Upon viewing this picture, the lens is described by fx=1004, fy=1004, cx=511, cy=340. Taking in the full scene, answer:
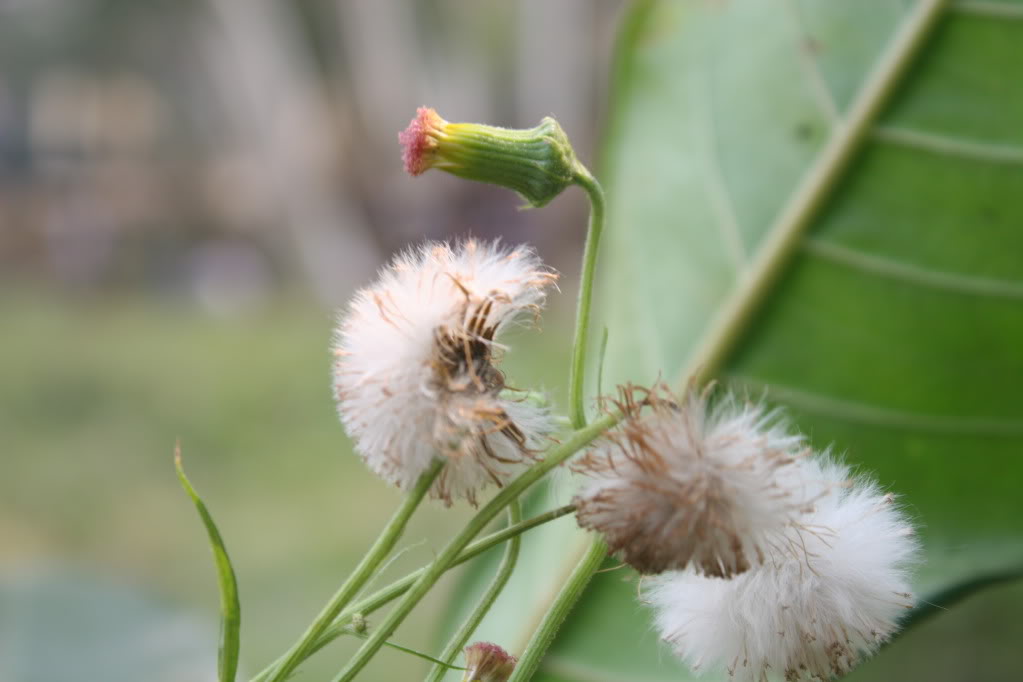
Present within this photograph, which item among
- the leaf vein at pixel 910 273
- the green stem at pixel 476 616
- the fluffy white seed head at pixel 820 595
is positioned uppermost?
the green stem at pixel 476 616

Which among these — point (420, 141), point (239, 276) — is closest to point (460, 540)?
point (420, 141)

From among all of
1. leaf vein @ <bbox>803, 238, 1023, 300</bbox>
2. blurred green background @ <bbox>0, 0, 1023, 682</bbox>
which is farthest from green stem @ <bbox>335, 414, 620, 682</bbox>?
leaf vein @ <bbox>803, 238, 1023, 300</bbox>

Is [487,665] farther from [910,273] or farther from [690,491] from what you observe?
[910,273]

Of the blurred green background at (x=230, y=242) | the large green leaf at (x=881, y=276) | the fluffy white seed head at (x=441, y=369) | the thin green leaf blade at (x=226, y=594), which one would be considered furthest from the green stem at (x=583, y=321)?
the blurred green background at (x=230, y=242)

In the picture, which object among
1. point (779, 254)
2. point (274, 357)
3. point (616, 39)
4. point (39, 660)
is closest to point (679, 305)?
point (779, 254)

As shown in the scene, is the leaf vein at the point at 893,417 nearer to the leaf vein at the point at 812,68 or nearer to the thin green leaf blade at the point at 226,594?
the leaf vein at the point at 812,68

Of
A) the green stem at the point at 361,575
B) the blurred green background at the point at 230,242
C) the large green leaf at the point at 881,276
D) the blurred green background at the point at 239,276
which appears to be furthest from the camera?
the blurred green background at the point at 230,242

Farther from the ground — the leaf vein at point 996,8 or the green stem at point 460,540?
the leaf vein at point 996,8

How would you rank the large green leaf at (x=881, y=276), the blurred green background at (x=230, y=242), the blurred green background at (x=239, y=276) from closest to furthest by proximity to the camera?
the large green leaf at (x=881, y=276)
the blurred green background at (x=239, y=276)
the blurred green background at (x=230, y=242)
